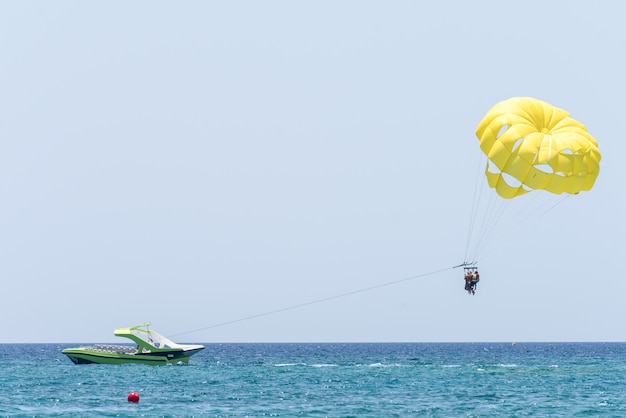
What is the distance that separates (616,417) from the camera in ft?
138

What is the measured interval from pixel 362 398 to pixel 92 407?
12979mm

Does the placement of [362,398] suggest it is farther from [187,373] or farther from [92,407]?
[187,373]

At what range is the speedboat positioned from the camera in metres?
77.5

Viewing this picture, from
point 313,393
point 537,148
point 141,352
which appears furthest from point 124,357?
point 537,148

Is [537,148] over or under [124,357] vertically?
over

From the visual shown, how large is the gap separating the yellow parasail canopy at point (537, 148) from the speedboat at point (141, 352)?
38298 mm

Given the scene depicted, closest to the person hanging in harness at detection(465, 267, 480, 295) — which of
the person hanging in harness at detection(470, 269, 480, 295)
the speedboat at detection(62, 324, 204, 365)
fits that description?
the person hanging in harness at detection(470, 269, 480, 295)

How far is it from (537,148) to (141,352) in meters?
42.4

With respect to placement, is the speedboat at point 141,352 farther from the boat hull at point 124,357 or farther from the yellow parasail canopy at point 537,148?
the yellow parasail canopy at point 537,148

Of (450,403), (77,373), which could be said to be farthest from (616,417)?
(77,373)

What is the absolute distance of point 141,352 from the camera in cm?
7762

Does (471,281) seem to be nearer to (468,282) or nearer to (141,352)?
(468,282)

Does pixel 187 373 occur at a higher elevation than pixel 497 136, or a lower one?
lower

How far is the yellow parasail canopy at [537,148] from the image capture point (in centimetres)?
4462
